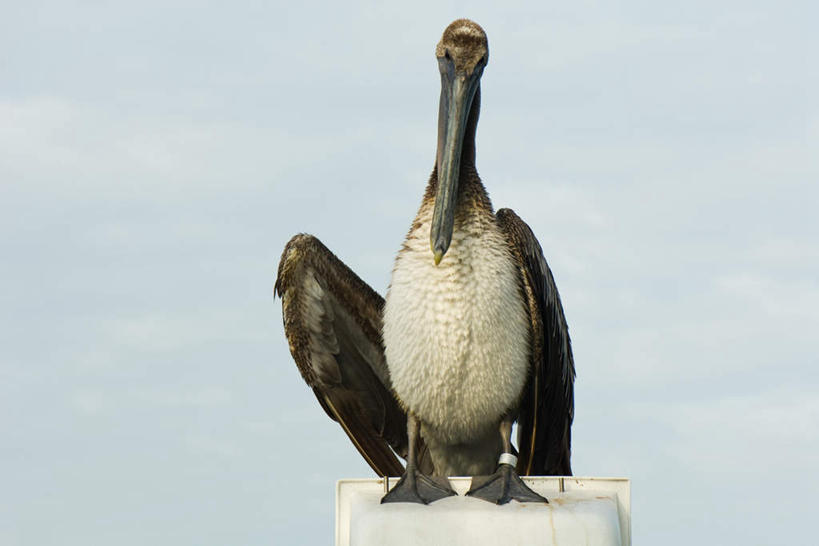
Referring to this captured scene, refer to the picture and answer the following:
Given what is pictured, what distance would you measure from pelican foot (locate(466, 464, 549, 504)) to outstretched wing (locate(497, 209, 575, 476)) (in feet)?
3.17

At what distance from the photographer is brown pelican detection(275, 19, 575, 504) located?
757 centimetres

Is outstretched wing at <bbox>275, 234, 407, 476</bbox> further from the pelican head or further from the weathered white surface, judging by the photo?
the weathered white surface

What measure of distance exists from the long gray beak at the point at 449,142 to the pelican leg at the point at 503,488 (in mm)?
1459

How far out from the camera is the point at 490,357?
25.0 ft

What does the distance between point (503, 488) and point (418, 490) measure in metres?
0.54

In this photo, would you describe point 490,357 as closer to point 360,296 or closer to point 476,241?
point 476,241

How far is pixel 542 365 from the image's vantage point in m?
8.05

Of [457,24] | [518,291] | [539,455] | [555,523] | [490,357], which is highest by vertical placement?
[457,24]

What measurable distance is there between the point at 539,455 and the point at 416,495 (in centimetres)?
172

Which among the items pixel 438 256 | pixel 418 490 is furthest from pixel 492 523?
pixel 438 256

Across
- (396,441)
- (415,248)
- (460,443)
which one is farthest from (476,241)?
(396,441)

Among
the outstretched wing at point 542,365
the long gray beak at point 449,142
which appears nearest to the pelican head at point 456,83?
the long gray beak at point 449,142

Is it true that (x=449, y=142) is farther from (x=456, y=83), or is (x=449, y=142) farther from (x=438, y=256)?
(x=438, y=256)

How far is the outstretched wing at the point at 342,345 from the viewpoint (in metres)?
8.52
